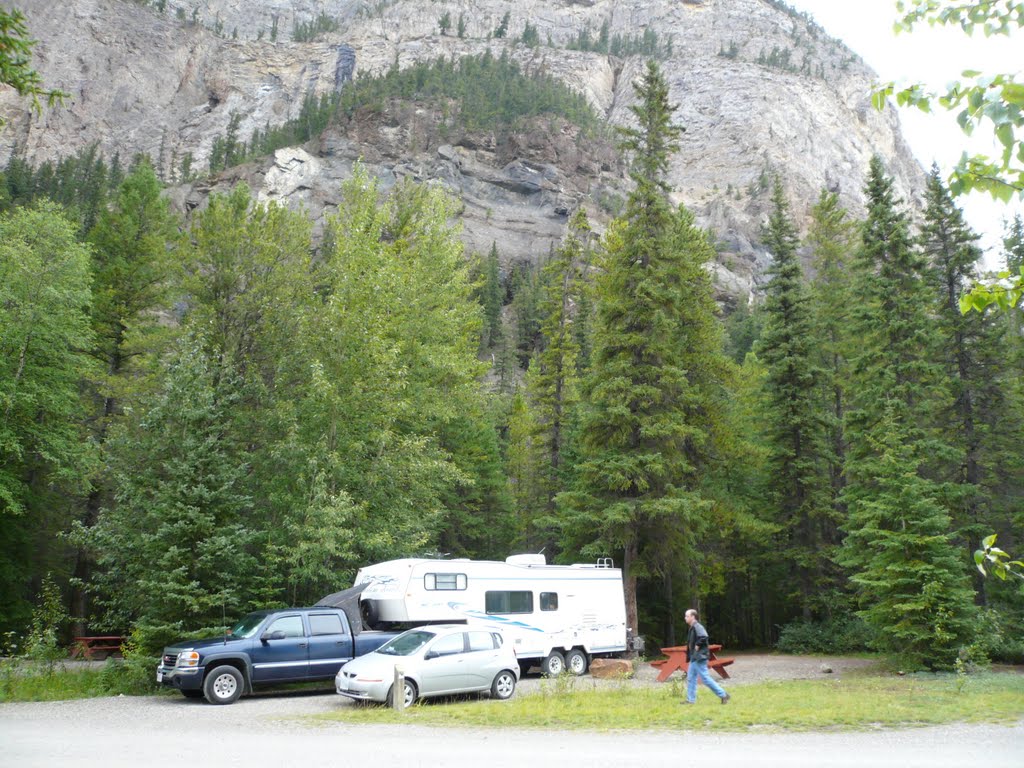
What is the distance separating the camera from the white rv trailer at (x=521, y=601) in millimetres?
16703

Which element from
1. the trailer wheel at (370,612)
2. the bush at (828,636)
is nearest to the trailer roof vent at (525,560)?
the trailer wheel at (370,612)

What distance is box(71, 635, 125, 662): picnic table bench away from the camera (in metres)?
20.6

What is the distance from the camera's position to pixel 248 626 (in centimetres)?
1485

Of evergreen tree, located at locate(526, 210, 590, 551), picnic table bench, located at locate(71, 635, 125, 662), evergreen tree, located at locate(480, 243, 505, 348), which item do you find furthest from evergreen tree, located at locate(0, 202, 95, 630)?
evergreen tree, located at locate(480, 243, 505, 348)

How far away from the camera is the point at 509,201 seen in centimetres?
10306

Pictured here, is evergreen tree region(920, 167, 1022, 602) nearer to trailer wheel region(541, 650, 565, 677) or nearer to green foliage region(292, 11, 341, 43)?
trailer wheel region(541, 650, 565, 677)

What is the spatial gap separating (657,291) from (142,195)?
20.3 m

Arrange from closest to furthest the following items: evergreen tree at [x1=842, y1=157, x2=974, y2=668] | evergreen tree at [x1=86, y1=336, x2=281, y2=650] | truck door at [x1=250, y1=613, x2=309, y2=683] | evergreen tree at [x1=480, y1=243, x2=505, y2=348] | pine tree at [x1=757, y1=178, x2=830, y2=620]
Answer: truck door at [x1=250, y1=613, x2=309, y2=683] → evergreen tree at [x1=86, y1=336, x2=281, y2=650] → evergreen tree at [x1=842, y1=157, x2=974, y2=668] → pine tree at [x1=757, y1=178, x2=830, y2=620] → evergreen tree at [x1=480, y1=243, x2=505, y2=348]

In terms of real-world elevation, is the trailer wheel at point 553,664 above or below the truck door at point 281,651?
below

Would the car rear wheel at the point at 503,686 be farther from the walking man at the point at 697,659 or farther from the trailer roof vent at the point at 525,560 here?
the trailer roof vent at the point at 525,560

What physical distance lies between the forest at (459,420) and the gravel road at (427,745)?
15.0ft

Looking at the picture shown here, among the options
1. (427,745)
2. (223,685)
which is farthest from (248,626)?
(427,745)

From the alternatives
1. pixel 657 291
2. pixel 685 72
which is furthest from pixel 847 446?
pixel 685 72

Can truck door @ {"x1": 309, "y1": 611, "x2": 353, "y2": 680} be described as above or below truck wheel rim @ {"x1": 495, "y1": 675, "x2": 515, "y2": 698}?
above
